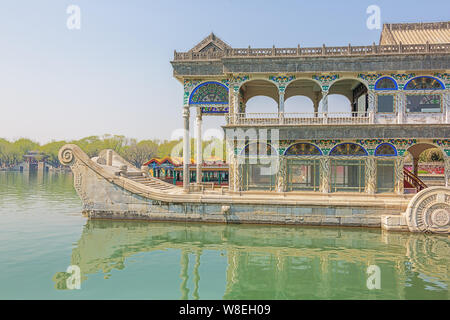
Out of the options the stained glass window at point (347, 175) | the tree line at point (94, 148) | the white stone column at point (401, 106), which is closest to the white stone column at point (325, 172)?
the stained glass window at point (347, 175)

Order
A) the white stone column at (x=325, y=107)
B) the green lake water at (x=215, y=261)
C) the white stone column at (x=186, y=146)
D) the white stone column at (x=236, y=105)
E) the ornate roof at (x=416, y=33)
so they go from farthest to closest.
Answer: the ornate roof at (x=416, y=33) → the white stone column at (x=186, y=146) → the white stone column at (x=236, y=105) → the white stone column at (x=325, y=107) → the green lake water at (x=215, y=261)

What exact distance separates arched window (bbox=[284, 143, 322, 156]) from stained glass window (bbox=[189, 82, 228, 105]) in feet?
13.6

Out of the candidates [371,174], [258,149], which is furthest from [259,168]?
[371,174]

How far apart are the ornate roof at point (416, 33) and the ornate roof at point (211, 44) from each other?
8.83m

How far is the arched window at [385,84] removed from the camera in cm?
1436

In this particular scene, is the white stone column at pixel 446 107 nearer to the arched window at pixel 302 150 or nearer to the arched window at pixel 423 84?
the arched window at pixel 423 84

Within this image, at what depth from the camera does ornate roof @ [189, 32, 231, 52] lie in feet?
51.4

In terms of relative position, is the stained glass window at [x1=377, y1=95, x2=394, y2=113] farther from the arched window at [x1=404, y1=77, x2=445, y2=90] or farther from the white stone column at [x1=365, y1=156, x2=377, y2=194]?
the white stone column at [x1=365, y1=156, x2=377, y2=194]

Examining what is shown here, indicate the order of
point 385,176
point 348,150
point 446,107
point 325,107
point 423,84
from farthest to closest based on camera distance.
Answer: point 325,107
point 348,150
point 385,176
point 423,84
point 446,107

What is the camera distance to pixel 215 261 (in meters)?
9.34

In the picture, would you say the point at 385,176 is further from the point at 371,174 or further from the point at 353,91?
the point at 353,91

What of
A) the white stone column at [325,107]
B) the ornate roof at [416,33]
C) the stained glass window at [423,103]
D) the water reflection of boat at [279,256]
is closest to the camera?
the water reflection of boat at [279,256]

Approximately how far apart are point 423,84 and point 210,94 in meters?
9.99
